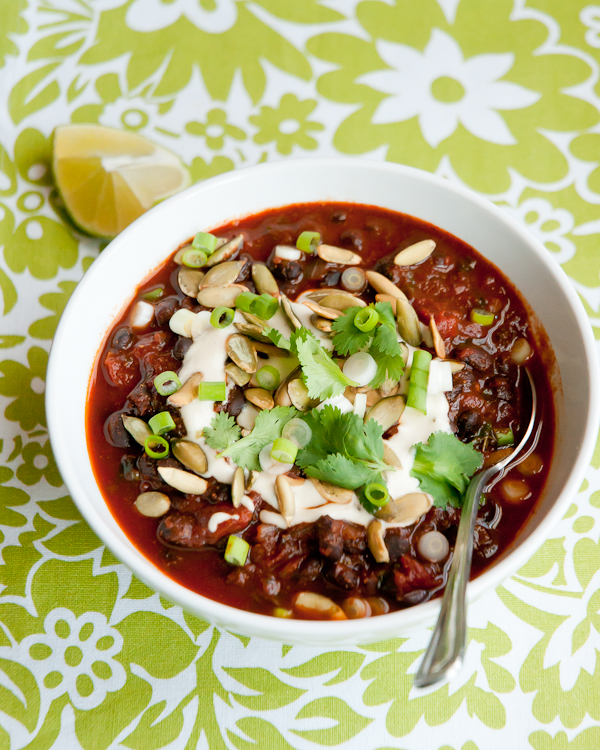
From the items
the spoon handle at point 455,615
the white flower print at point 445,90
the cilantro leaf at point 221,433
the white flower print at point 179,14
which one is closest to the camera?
the spoon handle at point 455,615

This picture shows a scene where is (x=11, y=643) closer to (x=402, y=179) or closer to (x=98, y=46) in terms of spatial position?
(x=402, y=179)

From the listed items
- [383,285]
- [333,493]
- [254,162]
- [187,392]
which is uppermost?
[254,162]

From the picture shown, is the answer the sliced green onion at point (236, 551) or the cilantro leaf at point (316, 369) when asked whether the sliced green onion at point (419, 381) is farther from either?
the sliced green onion at point (236, 551)

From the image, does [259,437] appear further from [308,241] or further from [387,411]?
[308,241]

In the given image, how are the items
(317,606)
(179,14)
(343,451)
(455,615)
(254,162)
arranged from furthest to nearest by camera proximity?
(179,14) → (254,162) → (343,451) → (317,606) → (455,615)

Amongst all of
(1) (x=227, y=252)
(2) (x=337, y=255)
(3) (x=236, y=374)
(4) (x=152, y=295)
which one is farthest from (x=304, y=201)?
(3) (x=236, y=374)

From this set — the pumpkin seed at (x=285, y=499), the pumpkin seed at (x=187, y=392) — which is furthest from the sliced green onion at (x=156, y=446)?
the pumpkin seed at (x=285, y=499)

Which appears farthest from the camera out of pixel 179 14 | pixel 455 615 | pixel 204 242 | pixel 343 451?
pixel 179 14
